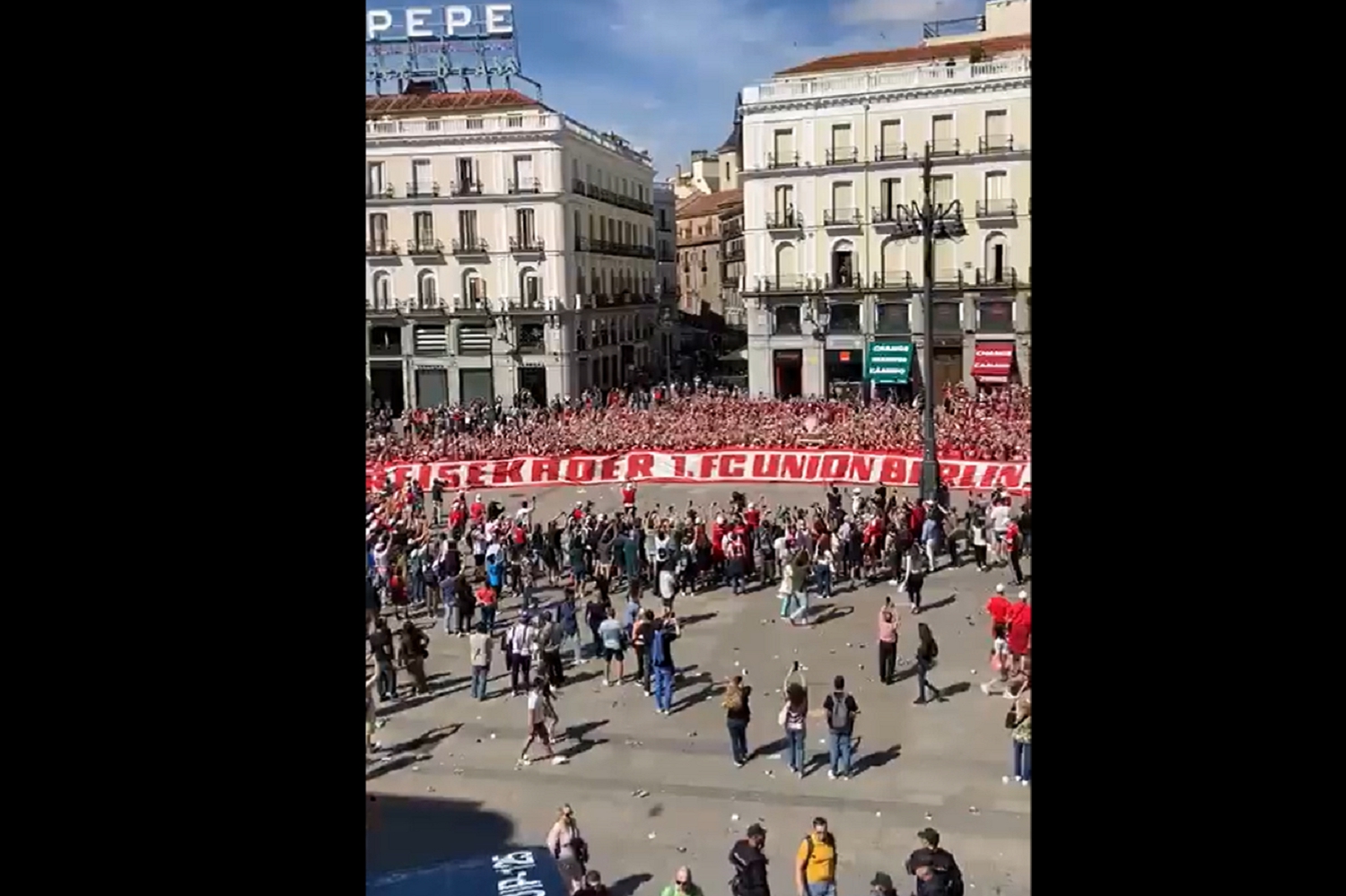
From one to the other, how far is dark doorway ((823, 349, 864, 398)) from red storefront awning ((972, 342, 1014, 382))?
3.25 meters

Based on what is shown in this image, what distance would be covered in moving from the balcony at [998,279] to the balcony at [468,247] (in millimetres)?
14848

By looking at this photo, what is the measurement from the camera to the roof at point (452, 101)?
40.2 metres

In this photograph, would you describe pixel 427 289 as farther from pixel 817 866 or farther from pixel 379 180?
pixel 817 866

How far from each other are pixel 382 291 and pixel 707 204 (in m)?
28.8

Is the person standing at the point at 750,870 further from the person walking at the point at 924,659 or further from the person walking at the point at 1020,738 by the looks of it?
the person walking at the point at 924,659

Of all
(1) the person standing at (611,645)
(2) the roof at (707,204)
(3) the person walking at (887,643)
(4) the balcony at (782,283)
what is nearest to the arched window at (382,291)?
(4) the balcony at (782,283)

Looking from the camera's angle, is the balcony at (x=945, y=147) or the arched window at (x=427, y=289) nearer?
the balcony at (x=945, y=147)

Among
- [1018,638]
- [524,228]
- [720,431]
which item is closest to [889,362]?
[524,228]

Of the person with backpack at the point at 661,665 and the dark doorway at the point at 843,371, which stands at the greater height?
the dark doorway at the point at 843,371
